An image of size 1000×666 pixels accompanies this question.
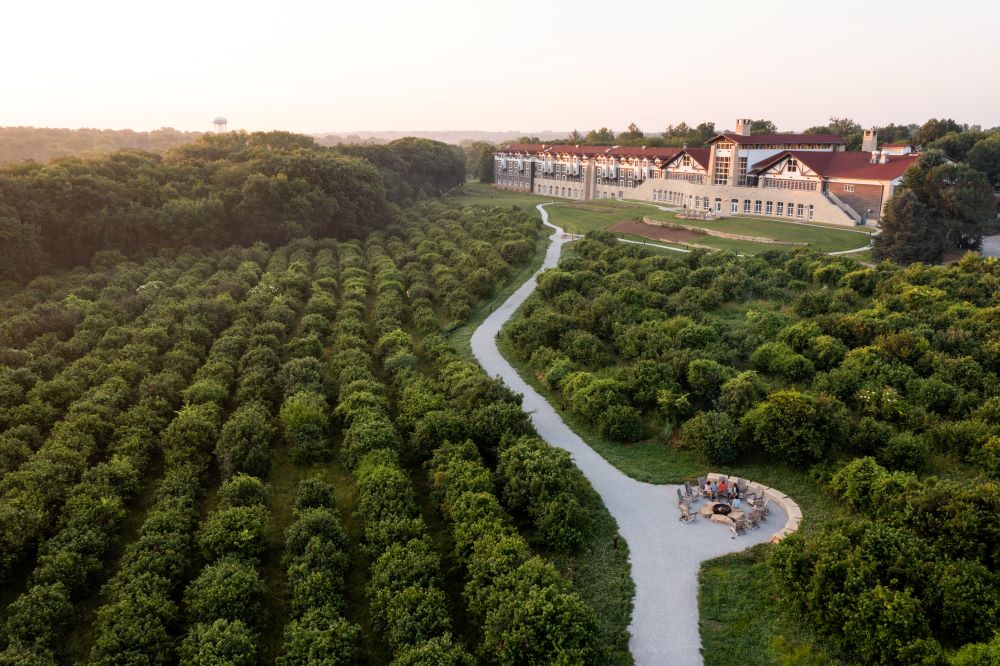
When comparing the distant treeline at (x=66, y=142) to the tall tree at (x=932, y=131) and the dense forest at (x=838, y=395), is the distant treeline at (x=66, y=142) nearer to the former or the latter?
the dense forest at (x=838, y=395)

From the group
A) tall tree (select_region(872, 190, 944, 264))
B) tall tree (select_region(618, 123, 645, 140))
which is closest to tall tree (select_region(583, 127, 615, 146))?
tall tree (select_region(618, 123, 645, 140))

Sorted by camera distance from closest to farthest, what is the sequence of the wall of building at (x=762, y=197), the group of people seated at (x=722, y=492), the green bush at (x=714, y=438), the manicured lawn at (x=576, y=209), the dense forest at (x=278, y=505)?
the dense forest at (x=278, y=505)
the group of people seated at (x=722, y=492)
the green bush at (x=714, y=438)
the wall of building at (x=762, y=197)
the manicured lawn at (x=576, y=209)

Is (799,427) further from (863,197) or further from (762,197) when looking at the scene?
(762,197)

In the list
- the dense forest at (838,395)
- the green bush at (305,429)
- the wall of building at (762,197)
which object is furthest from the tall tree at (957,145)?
the green bush at (305,429)

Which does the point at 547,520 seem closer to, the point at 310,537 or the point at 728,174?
the point at 310,537

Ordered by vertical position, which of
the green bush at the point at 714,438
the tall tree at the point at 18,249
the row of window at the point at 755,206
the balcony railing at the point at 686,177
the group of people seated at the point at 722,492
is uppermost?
the balcony railing at the point at 686,177

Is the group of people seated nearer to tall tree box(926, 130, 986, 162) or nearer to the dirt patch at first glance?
the dirt patch

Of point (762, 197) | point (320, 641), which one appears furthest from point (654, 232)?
point (320, 641)
